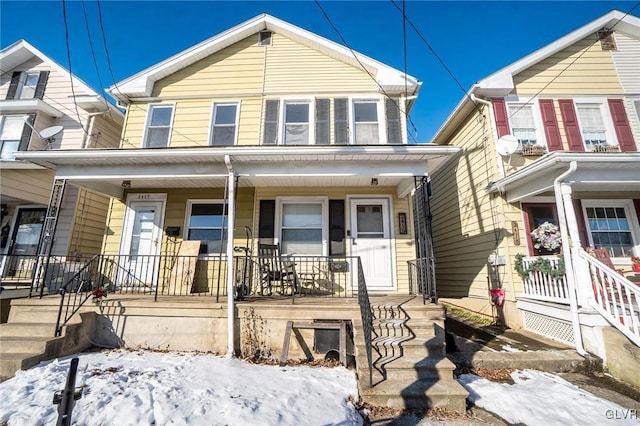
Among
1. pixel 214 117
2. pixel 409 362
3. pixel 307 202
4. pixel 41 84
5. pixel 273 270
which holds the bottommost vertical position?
pixel 409 362

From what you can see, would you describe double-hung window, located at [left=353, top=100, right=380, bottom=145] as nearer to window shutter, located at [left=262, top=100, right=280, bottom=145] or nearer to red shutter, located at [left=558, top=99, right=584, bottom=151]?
window shutter, located at [left=262, top=100, right=280, bottom=145]

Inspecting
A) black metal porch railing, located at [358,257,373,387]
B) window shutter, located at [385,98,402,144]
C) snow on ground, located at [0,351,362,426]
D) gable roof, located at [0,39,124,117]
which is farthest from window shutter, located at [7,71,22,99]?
black metal porch railing, located at [358,257,373,387]

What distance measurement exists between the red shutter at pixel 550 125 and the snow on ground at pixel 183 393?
7.14m

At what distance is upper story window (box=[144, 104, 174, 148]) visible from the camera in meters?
7.19

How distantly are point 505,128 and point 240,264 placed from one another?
23.3 ft

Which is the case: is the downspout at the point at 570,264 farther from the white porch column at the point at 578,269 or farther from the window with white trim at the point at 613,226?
the window with white trim at the point at 613,226

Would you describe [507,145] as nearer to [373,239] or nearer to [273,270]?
[373,239]

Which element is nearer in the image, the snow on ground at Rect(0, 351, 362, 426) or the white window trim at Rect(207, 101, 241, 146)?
the snow on ground at Rect(0, 351, 362, 426)

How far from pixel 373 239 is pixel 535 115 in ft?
17.0

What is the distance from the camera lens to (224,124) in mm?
7262

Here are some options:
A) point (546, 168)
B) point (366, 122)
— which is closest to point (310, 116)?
point (366, 122)

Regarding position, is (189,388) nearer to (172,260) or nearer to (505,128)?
(172,260)

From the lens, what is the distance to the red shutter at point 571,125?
265 inches

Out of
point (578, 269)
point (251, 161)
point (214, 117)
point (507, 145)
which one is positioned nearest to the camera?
point (578, 269)
